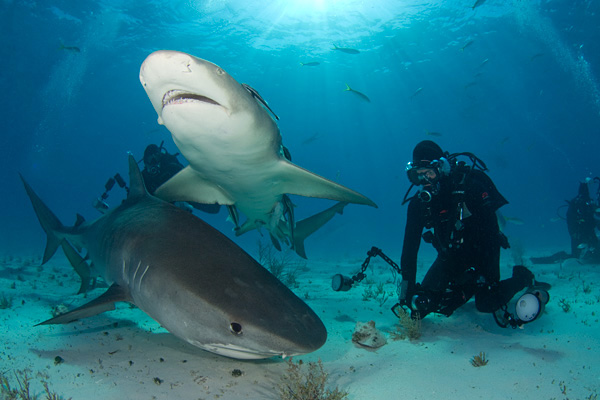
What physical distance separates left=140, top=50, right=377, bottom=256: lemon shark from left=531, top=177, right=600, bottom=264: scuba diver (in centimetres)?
1166

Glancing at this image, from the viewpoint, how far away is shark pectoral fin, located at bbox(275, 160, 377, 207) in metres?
4.14

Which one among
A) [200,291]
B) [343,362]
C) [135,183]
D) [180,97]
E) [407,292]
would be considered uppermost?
[180,97]

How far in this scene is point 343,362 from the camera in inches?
131

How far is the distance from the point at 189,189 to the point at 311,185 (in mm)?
1941

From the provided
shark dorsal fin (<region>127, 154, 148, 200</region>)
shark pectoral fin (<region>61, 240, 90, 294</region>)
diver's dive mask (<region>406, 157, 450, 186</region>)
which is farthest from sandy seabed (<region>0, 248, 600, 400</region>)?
diver's dive mask (<region>406, 157, 450, 186</region>)

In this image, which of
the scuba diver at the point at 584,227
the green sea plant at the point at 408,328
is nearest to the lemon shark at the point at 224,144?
the green sea plant at the point at 408,328

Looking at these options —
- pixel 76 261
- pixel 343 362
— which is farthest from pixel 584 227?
pixel 76 261

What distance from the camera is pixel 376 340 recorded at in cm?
370

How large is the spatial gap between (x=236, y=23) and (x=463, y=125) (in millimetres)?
63558

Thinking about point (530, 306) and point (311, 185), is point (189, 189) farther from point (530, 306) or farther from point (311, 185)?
point (530, 306)

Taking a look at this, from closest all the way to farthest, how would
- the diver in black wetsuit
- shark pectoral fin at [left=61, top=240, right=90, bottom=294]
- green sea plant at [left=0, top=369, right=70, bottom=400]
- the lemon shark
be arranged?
1. green sea plant at [left=0, top=369, right=70, bottom=400]
2. the lemon shark
3. the diver in black wetsuit
4. shark pectoral fin at [left=61, top=240, right=90, bottom=294]

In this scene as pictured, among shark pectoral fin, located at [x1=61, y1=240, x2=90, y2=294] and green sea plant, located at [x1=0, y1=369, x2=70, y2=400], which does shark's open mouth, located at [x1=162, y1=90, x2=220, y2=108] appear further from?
shark pectoral fin, located at [x1=61, y1=240, x2=90, y2=294]

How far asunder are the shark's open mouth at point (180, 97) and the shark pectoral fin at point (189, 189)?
179 cm

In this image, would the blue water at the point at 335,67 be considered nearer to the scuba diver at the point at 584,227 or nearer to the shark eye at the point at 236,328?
the scuba diver at the point at 584,227
